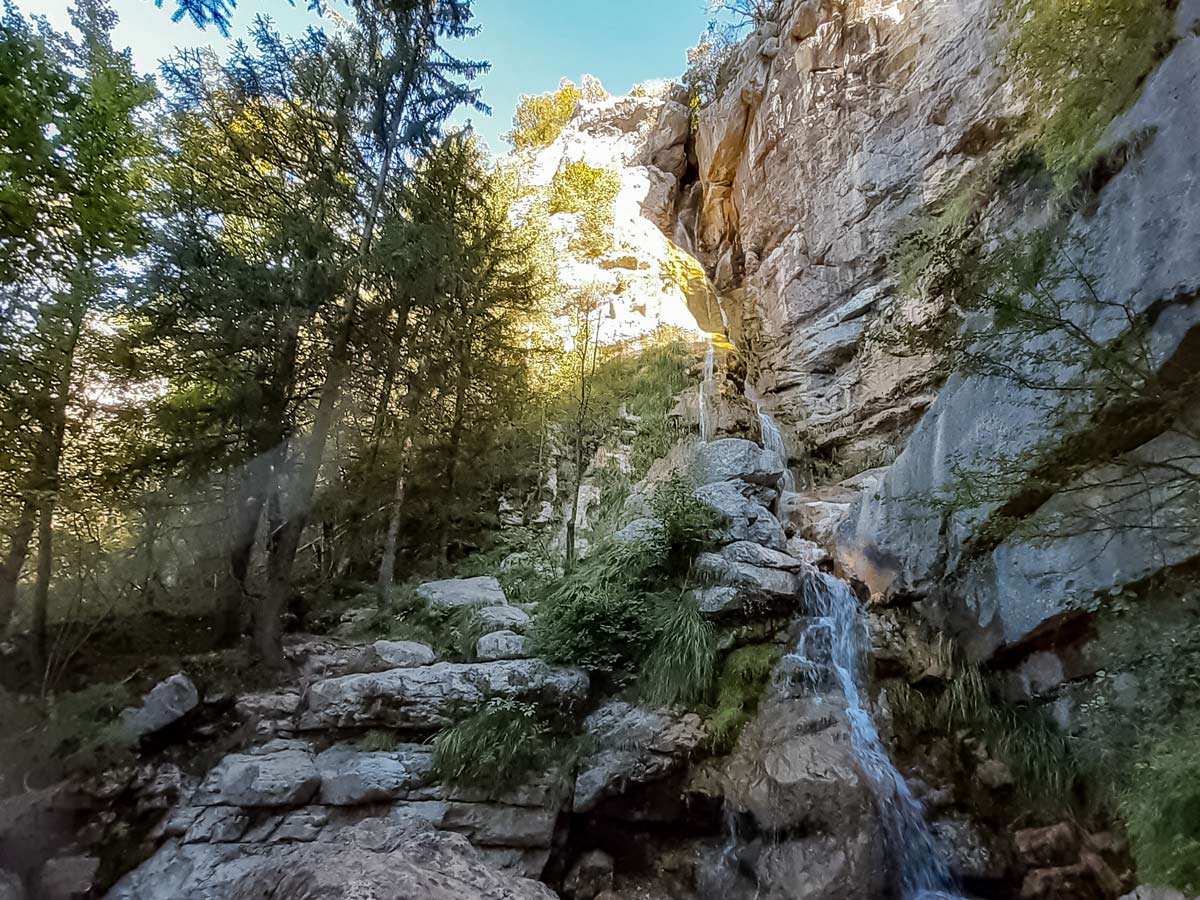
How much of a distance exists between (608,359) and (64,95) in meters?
8.24

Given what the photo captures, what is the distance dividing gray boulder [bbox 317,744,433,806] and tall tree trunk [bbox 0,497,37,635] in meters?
2.80

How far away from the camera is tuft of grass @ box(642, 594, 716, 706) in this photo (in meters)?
5.21

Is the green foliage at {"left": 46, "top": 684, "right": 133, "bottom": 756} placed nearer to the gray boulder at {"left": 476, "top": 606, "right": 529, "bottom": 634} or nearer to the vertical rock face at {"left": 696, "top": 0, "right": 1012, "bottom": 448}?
the gray boulder at {"left": 476, "top": 606, "right": 529, "bottom": 634}

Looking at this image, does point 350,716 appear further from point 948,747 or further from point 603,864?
point 948,747

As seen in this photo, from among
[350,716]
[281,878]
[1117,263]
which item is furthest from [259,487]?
[1117,263]

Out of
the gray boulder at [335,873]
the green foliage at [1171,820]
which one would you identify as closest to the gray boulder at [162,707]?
the gray boulder at [335,873]

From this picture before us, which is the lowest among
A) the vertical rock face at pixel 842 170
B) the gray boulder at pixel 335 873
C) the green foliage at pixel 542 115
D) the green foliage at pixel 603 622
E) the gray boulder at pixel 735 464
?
the gray boulder at pixel 335 873

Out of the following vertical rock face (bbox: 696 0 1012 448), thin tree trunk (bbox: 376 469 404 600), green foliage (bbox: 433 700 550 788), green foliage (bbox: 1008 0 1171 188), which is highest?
vertical rock face (bbox: 696 0 1012 448)

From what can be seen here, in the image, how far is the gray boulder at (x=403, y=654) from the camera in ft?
18.7

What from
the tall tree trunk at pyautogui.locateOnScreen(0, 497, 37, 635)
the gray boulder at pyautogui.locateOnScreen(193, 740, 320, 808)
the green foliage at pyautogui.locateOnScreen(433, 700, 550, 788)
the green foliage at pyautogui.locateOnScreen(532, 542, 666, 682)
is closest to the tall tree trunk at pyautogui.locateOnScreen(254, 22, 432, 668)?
the gray boulder at pyautogui.locateOnScreen(193, 740, 320, 808)

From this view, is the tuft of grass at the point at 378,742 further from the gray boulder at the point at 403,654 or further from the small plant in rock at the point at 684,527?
the small plant in rock at the point at 684,527

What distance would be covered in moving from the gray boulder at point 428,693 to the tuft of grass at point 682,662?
682 millimetres

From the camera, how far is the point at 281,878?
281cm

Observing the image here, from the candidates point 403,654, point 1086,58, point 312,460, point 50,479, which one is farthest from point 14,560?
point 1086,58
